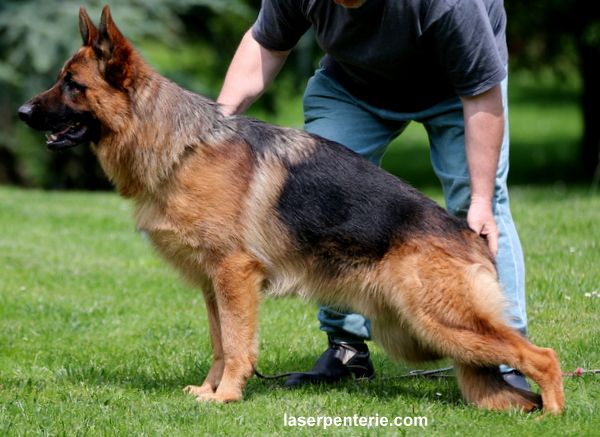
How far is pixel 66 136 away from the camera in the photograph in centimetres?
480

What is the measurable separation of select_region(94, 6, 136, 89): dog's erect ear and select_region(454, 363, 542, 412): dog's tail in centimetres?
226

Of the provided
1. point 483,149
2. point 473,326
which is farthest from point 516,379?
point 483,149

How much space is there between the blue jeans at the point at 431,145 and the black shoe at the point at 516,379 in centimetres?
22

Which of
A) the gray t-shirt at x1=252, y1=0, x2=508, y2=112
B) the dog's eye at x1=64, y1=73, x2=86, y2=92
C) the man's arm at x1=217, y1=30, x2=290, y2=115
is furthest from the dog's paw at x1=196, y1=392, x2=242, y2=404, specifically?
the gray t-shirt at x1=252, y1=0, x2=508, y2=112

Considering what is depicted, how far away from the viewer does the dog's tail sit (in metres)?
4.67

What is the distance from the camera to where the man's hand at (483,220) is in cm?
480

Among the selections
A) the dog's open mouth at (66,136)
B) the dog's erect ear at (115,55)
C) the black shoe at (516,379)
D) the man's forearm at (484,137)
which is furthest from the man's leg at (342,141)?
the dog's open mouth at (66,136)

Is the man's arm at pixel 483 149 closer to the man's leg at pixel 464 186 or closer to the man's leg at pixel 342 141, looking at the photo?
the man's leg at pixel 464 186

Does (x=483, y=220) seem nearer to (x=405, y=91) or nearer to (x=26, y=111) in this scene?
(x=405, y=91)

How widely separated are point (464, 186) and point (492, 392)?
1.12 m

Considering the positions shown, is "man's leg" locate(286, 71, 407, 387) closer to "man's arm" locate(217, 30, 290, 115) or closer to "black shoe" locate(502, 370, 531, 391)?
"man's arm" locate(217, 30, 290, 115)

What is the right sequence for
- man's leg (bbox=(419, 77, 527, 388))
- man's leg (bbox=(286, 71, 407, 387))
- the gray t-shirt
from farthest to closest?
man's leg (bbox=(286, 71, 407, 387)), man's leg (bbox=(419, 77, 527, 388)), the gray t-shirt

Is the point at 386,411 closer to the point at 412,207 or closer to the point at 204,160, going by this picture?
the point at 412,207

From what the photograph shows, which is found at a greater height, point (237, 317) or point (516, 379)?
point (237, 317)
